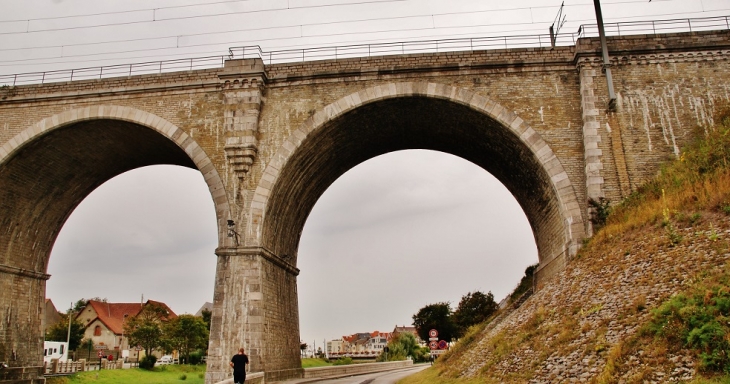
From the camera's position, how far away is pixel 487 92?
19.5 m

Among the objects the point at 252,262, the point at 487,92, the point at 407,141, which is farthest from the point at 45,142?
the point at 487,92

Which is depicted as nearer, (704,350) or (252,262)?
(704,350)

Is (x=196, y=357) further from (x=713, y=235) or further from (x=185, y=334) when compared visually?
(x=713, y=235)

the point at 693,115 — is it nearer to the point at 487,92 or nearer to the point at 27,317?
the point at 487,92

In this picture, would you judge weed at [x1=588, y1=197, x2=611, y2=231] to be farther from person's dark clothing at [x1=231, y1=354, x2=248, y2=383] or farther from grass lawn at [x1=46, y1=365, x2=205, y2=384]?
grass lawn at [x1=46, y1=365, x2=205, y2=384]

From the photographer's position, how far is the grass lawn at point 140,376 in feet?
93.4

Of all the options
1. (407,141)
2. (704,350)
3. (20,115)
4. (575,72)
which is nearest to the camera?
(704,350)

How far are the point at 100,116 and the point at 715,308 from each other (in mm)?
19391

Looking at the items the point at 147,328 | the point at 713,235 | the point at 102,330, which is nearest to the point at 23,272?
the point at 713,235

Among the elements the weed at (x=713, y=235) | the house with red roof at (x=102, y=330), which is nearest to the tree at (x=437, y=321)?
the house with red roof at (x=102, y=330)

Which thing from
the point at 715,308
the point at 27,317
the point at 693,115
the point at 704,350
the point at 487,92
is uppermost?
the point at 487,92

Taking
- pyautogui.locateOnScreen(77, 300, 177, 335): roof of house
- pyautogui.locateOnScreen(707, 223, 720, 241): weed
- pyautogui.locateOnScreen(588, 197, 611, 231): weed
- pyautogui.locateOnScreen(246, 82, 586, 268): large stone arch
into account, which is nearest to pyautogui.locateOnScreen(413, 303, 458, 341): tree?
pyautogui.locateOnScreen(77, 300, 177, 335): roof of house

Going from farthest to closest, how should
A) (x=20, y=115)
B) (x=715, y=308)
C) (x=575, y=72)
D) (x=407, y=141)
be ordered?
(x=407, y=141), (x=20, y=115), (x=575, y=72), (x=715, y=308)

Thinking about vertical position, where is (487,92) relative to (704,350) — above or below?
above
